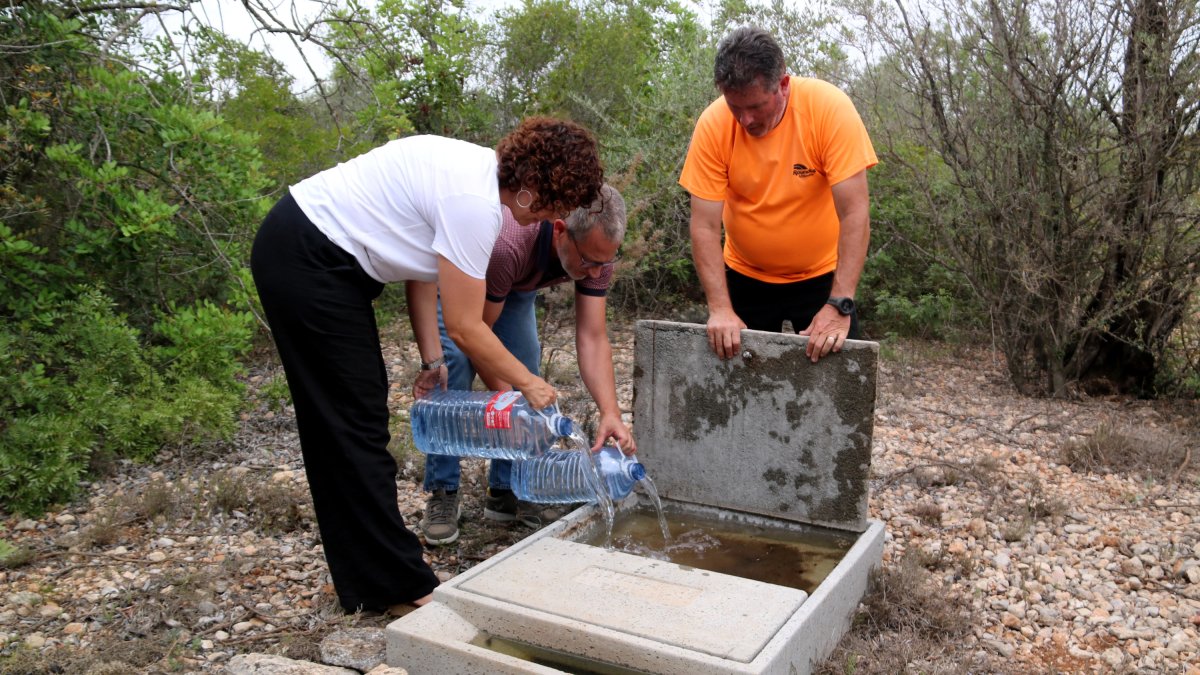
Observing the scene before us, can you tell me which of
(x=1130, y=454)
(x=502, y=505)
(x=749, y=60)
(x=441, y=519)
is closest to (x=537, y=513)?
(x=502, y=505)

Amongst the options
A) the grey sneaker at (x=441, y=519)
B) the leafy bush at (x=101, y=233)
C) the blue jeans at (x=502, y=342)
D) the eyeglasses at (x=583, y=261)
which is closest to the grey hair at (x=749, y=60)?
the eyeglasses at (x=583, y=261)

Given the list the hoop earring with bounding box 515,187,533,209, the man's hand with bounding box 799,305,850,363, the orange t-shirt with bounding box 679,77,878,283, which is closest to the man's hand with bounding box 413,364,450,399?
the hoop earring with bounding box 515,187,533,209

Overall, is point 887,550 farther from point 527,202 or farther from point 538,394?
point 527,202

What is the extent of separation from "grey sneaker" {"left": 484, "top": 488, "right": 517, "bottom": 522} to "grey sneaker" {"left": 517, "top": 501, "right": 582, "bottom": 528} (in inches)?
1.1

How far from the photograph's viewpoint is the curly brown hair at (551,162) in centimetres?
321

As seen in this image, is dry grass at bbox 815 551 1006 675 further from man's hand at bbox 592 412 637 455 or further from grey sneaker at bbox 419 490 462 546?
grey sneaker at bbox 419 490 462 546

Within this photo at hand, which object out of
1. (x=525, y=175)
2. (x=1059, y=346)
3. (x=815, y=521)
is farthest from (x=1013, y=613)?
(x=1059, y=346)

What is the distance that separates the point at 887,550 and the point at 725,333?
125 cm

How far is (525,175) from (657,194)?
563cm

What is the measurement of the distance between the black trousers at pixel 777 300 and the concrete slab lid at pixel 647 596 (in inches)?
56.9

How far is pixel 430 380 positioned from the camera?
159 inches

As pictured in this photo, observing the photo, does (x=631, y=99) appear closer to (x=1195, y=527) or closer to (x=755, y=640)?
(x=1195, y=527)

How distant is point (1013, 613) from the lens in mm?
3949

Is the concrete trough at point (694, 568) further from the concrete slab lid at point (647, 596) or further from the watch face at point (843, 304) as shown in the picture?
the watch face at point (843, 304)
